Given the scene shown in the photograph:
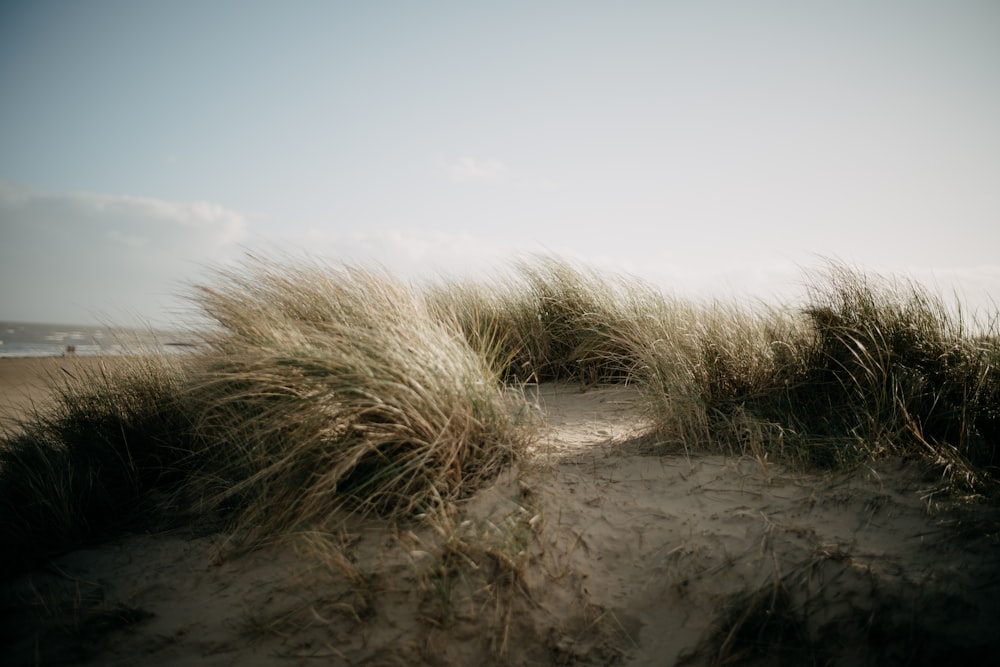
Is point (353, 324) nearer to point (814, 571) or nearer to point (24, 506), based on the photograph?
point (24, 506)

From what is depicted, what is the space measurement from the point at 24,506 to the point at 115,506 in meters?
0.40

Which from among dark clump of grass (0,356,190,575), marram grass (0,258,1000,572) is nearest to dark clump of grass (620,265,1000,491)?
marram grass (0,258,1000,572)

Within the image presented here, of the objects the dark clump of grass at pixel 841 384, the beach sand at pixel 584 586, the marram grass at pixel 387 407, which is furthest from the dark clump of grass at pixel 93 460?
the dark clump of grass at pixel 841 384

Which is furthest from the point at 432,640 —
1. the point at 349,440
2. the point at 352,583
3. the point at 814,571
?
the point at 814,571

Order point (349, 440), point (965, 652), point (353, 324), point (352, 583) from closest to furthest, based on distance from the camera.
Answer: point (965, 652) < point (352, 583) < point (349, 440) < point (353, 324)

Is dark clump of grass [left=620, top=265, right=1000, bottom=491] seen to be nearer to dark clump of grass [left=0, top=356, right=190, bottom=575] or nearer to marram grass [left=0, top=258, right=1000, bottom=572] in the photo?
marram grass [left=0, top=258, right=1000, bottom=572]

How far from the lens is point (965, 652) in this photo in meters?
1.51

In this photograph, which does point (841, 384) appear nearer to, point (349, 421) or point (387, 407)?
point (387, 407)

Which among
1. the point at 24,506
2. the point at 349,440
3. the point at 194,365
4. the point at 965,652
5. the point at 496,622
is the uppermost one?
the point at 194,365

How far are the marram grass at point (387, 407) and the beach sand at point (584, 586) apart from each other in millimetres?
187

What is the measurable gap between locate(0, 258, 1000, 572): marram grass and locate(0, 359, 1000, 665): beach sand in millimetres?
187

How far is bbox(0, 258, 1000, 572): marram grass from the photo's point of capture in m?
2.18

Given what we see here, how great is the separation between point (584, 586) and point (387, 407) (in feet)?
3.66

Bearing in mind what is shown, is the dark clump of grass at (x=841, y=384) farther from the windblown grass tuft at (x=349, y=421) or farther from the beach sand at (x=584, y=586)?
the windblown grass tuft at (x=349, y=421)
